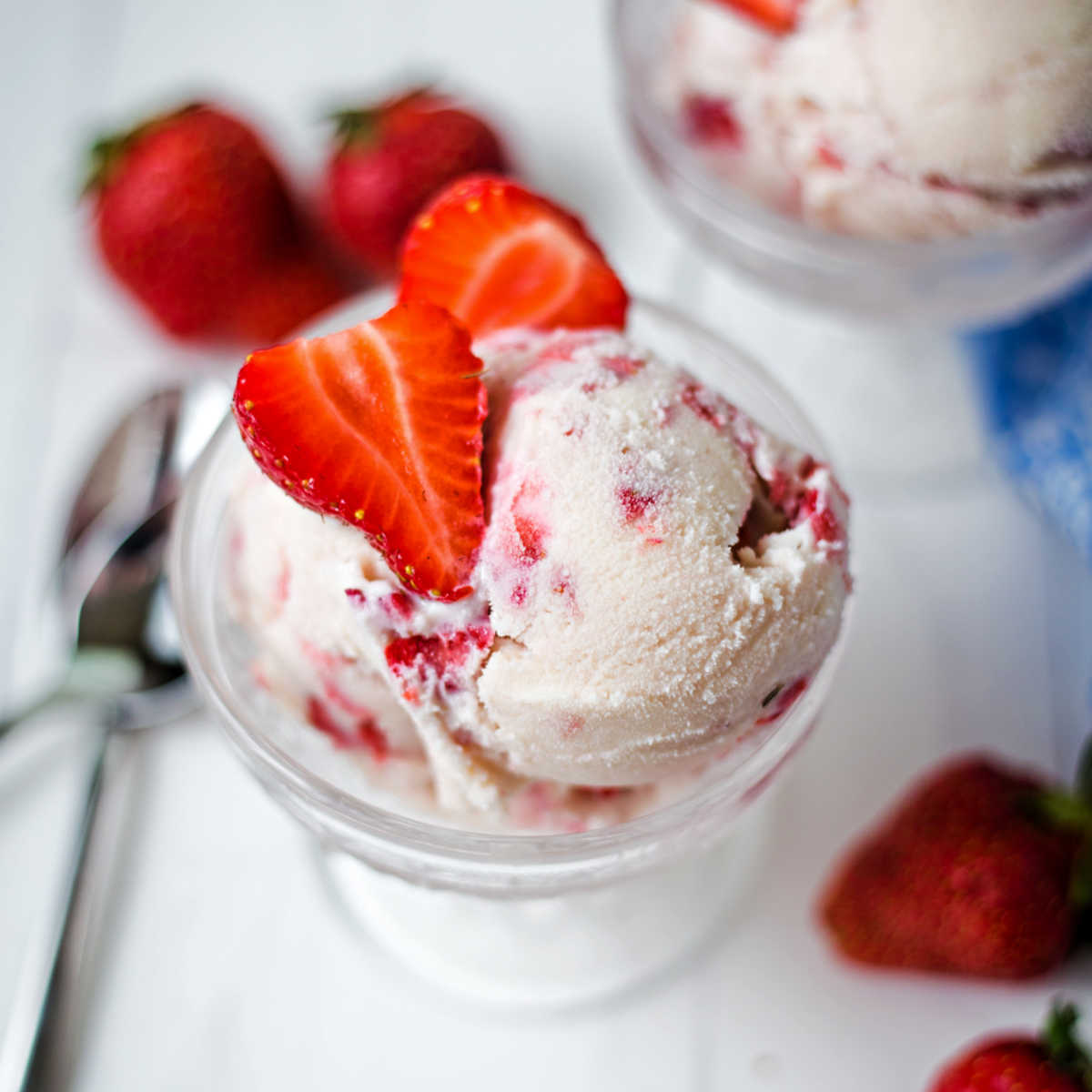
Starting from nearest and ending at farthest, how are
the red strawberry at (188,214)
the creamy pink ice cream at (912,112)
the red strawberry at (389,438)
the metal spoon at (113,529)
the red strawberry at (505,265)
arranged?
the red strawberry at (389,438)
the red strawberry at (505,265)
the creamy pink ice cream at (912,112)
the metal spoon at (113,529)
the red strawberry at (188,214)

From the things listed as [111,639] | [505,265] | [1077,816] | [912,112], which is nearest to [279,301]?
[111,639]

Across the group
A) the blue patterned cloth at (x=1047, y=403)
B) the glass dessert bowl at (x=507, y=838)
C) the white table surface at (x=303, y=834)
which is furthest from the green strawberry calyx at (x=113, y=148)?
the blue patterned cloth at (x=1047, y=403)

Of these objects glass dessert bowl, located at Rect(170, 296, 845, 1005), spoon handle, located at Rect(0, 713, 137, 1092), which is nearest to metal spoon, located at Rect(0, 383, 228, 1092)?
spoon handle, located at Rect(0, 713, 137, 1092)

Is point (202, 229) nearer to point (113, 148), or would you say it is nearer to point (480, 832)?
point (113, 148)

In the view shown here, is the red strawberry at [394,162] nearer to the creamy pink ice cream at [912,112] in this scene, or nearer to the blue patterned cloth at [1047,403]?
the creamy pink ice cream at [912,112]

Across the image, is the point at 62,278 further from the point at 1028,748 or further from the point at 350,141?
the point at 1028,748

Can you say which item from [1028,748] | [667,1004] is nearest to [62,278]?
[667,1004]

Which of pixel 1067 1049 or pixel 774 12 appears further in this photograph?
pixel 774 12
